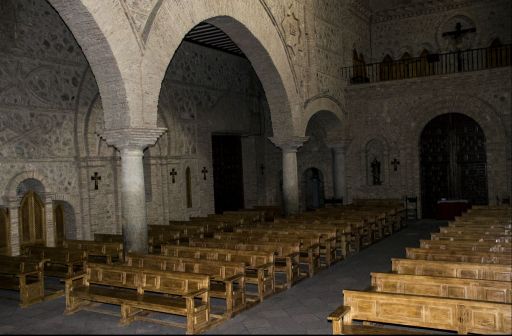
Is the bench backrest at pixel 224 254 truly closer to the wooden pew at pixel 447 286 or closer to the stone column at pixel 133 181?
the stone column at pixel 133 181

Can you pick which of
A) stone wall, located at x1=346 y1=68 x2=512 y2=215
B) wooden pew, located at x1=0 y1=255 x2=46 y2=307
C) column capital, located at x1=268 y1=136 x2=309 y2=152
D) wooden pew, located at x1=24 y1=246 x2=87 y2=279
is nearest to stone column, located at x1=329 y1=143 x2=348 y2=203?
stone wall, located at x1=346 y1=68 x2=512 y2=215

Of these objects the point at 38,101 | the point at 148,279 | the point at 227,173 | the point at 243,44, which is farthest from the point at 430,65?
the point at 148,279

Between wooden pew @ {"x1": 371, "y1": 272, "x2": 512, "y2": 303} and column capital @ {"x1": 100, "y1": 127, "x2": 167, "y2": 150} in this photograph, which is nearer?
wooden pew @ {"x1": 371, "y1": 272, "x2": 512, "y2": 303}

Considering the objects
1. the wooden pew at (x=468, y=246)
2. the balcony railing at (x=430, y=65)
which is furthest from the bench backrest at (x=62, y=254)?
the balcony railing at (x=430, y=65)

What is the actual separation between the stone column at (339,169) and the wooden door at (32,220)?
1186cm

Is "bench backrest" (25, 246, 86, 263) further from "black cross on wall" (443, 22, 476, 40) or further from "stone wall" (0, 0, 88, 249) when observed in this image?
"black cross on wall" (443, 22, 476, 40)

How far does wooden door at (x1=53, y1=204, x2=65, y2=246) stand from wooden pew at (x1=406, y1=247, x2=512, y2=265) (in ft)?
30.0

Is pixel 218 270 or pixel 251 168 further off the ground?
pixel 251 168

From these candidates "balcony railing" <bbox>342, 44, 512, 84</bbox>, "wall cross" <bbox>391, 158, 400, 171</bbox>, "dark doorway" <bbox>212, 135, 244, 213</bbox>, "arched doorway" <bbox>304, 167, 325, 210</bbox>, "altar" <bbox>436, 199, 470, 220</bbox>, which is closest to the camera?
→ "altar" <bbox>436, 199, 470, 220</bbox>

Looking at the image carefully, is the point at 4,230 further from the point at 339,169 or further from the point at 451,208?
the point at 451,208

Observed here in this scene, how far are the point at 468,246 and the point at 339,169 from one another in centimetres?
1165

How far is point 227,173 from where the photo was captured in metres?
20.3

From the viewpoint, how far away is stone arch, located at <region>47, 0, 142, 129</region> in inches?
347

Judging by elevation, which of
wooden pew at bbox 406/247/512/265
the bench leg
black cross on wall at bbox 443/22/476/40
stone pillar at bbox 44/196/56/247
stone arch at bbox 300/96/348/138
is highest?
black cross on wall at bbox 443/22/476/40
